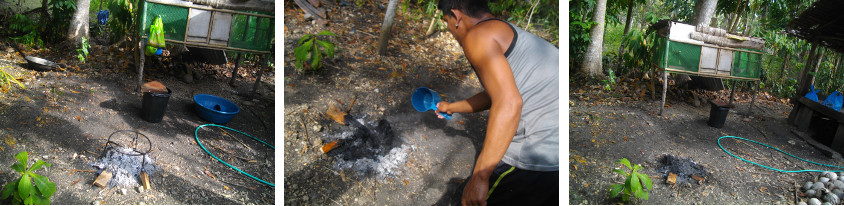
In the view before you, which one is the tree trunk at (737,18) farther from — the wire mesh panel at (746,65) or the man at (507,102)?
the man at (507,102)

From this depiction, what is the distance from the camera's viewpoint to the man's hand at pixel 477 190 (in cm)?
229

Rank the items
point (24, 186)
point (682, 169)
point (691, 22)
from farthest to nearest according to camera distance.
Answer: point (691, 22) → point (682, 169) → point (24, 186)

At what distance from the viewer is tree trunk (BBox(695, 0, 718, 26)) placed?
3046mm

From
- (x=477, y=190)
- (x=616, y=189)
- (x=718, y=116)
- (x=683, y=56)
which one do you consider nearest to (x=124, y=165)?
(x=477, y=190)

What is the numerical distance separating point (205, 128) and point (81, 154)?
0.59 meters

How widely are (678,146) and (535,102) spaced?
1.17m

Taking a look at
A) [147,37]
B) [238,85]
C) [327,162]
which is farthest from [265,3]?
A: [327,162]

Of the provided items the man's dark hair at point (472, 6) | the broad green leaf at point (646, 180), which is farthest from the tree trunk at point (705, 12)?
the man's dark hair at point (472, 6)

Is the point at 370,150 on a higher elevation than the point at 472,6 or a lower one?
lower

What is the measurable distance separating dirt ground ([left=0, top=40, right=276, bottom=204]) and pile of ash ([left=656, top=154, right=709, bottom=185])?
2.18 metres

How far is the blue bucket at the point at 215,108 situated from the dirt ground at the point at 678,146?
6.23 feet

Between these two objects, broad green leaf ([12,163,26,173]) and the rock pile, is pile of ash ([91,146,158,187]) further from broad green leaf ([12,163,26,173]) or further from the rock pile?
the rock pile

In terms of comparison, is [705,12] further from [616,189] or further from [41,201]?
[41,201]

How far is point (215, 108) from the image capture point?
2.81 m
